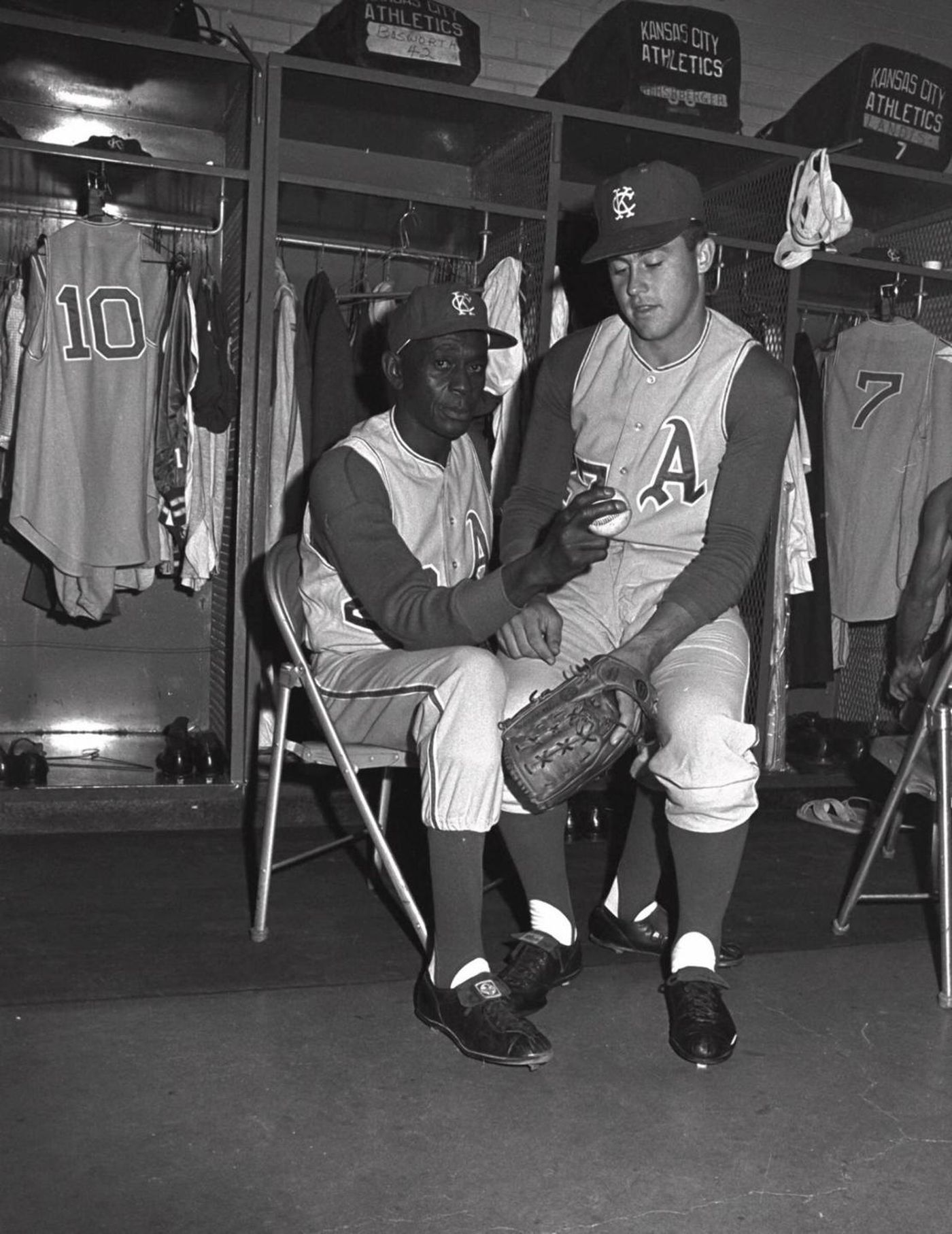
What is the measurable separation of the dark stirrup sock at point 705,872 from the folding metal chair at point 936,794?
541 millimetres

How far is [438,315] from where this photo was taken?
2721 mm

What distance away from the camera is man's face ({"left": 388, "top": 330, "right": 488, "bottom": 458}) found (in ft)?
9.04

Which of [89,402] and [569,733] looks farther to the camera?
[89,402]

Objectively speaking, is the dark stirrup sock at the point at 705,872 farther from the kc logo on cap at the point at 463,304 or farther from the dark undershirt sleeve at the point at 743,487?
the kc logo on cap at the point at 463,304

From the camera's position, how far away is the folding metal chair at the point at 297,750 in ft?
8.73

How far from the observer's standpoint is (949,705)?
294cm

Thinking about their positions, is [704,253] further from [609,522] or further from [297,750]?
[297,750]

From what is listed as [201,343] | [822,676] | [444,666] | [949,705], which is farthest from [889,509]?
[444,666]

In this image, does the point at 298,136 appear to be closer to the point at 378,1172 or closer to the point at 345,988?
the point at 345,988

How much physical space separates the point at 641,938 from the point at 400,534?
3.60 ft

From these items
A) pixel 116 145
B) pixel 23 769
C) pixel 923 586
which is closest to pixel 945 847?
pixel 923 586

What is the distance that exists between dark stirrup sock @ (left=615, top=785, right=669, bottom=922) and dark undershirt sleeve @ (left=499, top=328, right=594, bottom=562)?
70cm

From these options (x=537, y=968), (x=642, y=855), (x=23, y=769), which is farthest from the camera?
(x=23, y=769)

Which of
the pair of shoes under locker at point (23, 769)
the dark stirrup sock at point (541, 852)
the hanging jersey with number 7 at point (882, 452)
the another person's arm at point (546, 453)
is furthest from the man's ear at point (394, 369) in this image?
the hanging jersey with number 7 at point (882, 452)
